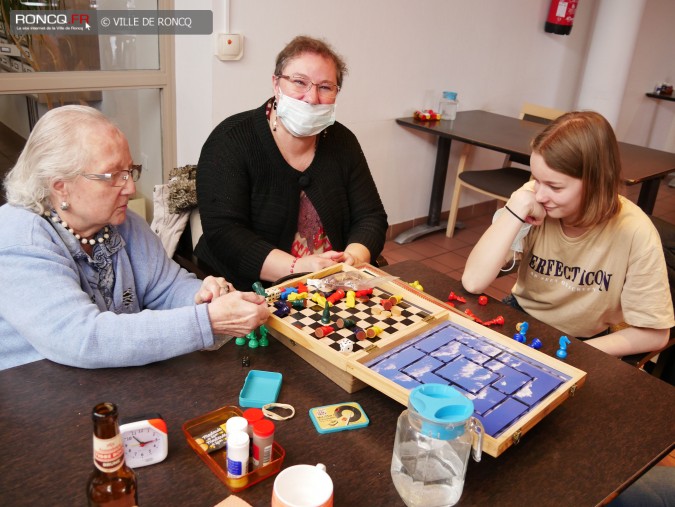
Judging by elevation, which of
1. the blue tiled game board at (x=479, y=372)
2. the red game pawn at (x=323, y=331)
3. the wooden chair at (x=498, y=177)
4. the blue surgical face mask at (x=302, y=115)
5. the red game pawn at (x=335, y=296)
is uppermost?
the blue surgical face mask at (x=302, y=115)

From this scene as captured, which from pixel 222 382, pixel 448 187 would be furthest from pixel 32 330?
pixel 448 187

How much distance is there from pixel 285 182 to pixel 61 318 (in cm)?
102

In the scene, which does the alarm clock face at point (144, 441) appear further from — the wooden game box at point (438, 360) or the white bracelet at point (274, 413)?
the wooden game box at point (438, 360)

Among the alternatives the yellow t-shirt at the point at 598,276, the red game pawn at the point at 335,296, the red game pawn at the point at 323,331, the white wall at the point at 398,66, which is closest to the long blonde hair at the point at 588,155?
the yellow t-shirt at the point at 598,276

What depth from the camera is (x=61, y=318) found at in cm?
122

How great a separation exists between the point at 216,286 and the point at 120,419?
511 millimetres

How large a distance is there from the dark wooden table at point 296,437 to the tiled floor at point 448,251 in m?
2.33

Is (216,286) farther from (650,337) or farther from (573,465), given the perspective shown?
(650,337)

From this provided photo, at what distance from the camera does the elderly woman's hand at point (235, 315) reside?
131cm

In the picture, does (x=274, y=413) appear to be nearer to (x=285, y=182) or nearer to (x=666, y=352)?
(x=285, y=182)

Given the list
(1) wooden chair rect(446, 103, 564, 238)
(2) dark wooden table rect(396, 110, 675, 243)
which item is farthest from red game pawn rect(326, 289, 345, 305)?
(1) wooden chair rect(446, 103, 564, 238)

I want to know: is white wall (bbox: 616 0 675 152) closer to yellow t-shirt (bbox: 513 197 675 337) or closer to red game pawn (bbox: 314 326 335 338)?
yellow t-shirt (bbox: 513 197 675 337)

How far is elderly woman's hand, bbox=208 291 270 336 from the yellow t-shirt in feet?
2.99

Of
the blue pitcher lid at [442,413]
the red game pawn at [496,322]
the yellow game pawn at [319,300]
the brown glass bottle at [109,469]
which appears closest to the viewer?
the brown glass bottle at [109,469]
